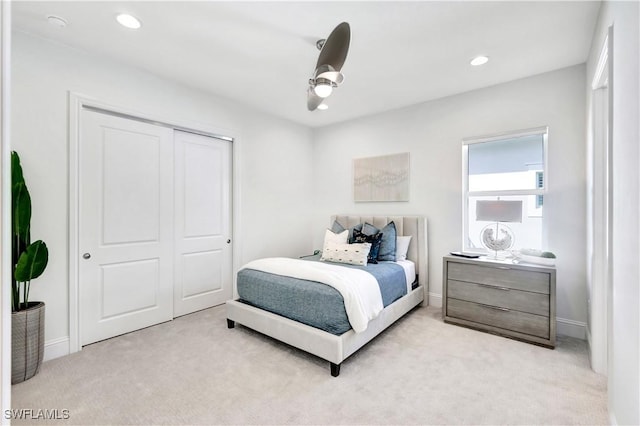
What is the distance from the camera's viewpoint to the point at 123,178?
2.91 m

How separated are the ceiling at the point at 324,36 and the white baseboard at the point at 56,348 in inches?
99.1

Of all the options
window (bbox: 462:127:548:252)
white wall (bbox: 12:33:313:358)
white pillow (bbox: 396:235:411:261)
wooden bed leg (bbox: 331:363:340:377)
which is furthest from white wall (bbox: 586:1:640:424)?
white wall (bbox: 12:33:313:358)

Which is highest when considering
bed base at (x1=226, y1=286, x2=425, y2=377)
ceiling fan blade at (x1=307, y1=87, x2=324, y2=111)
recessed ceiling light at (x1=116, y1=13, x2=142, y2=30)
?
recessed ceiling light at (x1=116, y1=13, x2=142, y2=30)

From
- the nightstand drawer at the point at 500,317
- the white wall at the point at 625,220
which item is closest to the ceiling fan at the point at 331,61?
the white wall at the point at 625,220

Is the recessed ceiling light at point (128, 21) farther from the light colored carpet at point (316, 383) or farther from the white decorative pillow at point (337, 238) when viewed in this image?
the white decorative pillow at point (337, 238)

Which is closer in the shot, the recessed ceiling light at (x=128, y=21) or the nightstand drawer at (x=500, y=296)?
the recessed ceiling light at (x=128, y=21)

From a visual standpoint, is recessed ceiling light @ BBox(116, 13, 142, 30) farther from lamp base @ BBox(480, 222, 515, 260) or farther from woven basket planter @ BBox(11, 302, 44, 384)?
lamp base @ BBox(480, 222, 515, 260)

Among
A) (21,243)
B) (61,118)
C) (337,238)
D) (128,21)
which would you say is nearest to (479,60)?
(337,238)

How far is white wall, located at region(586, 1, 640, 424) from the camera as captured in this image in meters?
1.21

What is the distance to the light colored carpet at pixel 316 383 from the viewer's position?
5.89 feet

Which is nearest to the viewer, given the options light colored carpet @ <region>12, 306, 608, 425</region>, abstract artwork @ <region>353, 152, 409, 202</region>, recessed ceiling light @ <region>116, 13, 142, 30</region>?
light colored carpet @ <region>12, 306, 608, 425</region>

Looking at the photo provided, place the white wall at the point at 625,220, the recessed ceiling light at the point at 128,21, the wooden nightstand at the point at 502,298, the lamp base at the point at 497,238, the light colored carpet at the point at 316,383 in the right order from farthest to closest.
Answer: the lamp base at the point at 497,238 < the wooden nightstand at the point at 502,298 < the recessed ceiling light at the point at 128,21 < the light colored carpet at the point at 316,383 < the white wall at the point at 625,220

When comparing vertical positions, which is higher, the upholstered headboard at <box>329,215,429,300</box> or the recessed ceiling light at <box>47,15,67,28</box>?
the recessed ceiling light at <box>47,15,67,28</box>

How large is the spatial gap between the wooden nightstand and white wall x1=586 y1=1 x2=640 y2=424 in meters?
1.06
